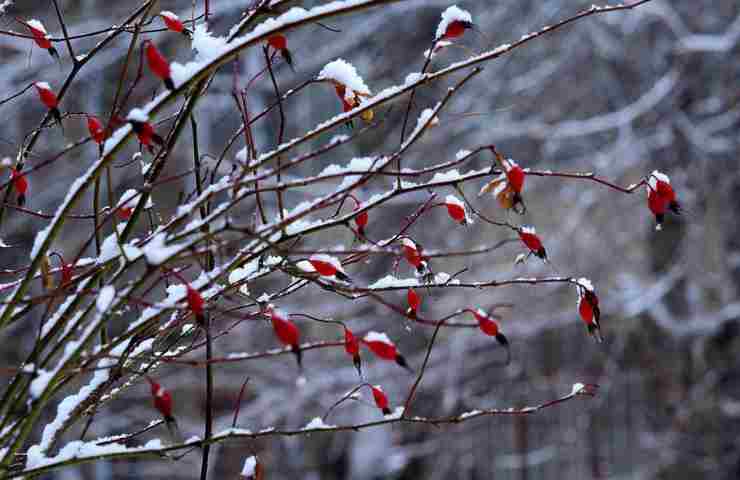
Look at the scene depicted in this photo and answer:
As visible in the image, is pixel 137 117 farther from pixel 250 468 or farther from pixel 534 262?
pixel 534 262

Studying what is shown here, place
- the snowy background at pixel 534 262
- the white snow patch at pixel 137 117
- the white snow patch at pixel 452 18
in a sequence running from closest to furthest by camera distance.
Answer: the white snow patch at pixel 137 117 < the white snow patch at pixel 452 18 < the snowy background at pixel 534 262

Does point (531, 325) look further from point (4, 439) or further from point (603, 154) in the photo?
point (4, 439)

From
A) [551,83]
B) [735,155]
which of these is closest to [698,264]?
[735,155]

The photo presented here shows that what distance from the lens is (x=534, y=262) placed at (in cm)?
595

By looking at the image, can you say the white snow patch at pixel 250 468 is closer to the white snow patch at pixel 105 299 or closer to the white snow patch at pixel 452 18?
the white snow patch at pixel 105 299

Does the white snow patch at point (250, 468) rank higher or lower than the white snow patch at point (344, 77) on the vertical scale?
lower

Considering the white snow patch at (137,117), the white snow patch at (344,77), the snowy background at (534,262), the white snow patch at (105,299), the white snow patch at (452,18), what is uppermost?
the snowy background at (534,262)

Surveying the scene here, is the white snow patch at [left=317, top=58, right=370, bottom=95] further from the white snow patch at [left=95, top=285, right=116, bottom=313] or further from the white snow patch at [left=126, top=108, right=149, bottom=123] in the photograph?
the white snow patch at [left=95, top=285, right=116, bottom=313]

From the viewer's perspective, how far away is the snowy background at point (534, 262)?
19.6 feet

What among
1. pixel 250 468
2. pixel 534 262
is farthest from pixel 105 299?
pixel 534 262

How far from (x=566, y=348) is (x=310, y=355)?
2.00 metres

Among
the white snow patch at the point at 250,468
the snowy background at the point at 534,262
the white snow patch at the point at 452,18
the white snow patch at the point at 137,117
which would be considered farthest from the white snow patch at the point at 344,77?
the snowy background at the point at 534,262

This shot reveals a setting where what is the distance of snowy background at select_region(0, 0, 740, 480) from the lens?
19.6ft

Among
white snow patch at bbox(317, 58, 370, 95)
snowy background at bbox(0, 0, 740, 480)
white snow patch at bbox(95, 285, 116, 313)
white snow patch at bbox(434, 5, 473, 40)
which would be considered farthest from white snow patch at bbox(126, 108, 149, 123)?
snowy background at bbox(0, 0, 740, 480)
